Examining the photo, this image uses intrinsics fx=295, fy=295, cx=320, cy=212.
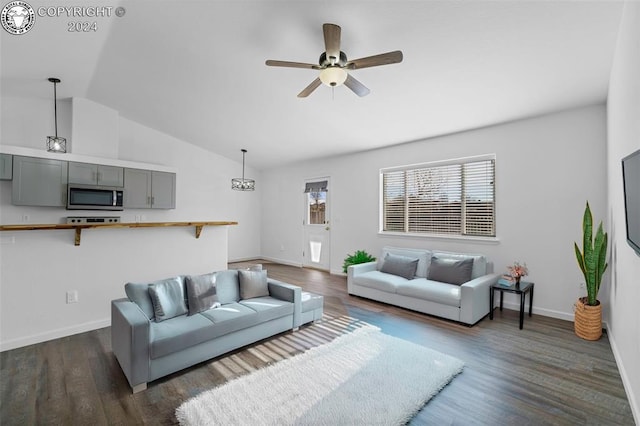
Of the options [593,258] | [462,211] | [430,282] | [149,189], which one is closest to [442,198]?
[462,211]

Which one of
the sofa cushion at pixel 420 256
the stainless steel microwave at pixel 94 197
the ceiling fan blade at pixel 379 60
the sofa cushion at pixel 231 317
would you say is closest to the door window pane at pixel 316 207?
the sofa cushion at pixel 420 256

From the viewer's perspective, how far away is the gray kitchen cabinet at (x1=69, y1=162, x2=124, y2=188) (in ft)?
16.4

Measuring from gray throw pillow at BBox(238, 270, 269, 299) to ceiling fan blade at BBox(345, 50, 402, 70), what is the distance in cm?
242

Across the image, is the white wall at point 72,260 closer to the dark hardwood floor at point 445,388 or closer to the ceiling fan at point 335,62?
the dark hardwood floor at point 445,388

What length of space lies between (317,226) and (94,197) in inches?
174

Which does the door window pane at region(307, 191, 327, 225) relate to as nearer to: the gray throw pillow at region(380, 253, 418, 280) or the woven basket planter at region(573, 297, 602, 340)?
the gray throw pillow at region(380, 253, 418, 280)

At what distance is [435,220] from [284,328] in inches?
127

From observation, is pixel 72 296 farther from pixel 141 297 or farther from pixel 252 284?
pixel 252 284

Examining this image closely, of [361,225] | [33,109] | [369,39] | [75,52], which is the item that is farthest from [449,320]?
[33,109]

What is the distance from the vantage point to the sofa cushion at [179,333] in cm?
233

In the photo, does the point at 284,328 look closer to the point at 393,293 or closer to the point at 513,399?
the point at 393,293

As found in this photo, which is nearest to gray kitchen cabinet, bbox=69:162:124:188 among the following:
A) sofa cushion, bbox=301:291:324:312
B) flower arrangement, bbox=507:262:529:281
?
sofa cushion, bbox=301:291:324:312

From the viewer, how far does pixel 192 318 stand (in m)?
2.74

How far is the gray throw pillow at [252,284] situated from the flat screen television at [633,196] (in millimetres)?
3124
